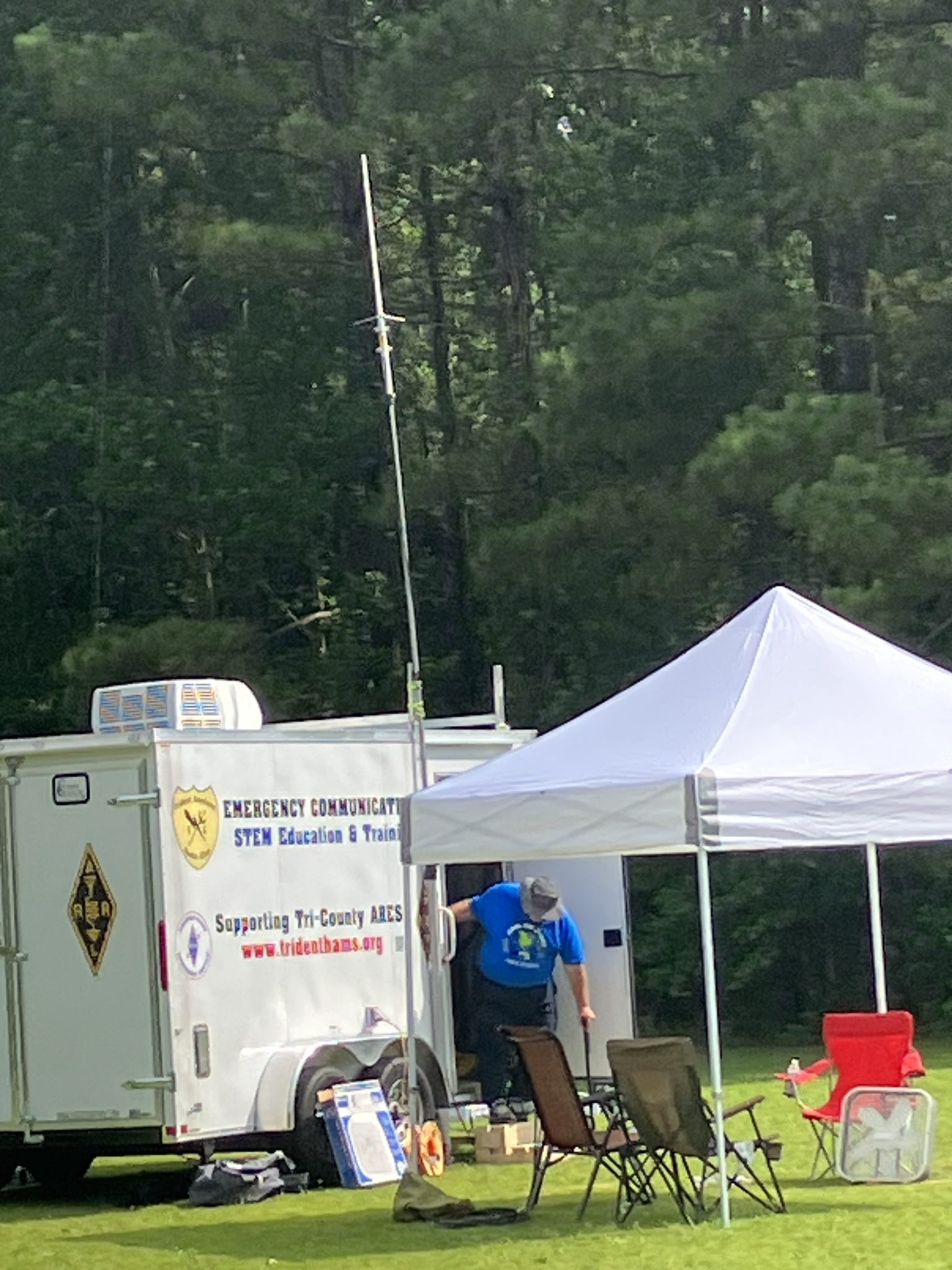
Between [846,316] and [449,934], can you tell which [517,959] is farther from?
[846,316]

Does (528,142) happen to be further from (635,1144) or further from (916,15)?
(635,1144)

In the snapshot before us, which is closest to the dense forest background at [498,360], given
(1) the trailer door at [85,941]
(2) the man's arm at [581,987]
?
(2) the man's arm at [581,987]

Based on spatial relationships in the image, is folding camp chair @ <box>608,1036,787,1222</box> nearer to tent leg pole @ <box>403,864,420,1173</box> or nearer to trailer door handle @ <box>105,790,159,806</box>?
tent leg pole @ <box>403,864,420,1173</box>

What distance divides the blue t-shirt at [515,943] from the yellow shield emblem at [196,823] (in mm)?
2023

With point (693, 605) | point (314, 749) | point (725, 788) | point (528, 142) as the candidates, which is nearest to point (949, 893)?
point (693, 605)

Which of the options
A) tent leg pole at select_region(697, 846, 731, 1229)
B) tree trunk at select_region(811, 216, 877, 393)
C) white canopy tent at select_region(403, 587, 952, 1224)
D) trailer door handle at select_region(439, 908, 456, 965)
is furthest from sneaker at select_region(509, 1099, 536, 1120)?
tree trunk at select_region(811, 216, 877, 393)

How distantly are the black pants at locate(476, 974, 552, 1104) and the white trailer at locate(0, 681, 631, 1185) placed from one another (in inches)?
32.7

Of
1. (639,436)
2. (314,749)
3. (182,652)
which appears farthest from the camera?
(182,652)

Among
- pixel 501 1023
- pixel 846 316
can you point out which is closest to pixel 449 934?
pixel 501 1023

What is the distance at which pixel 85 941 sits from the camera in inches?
422

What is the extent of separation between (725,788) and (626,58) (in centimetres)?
1572

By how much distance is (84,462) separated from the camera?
25406 mm

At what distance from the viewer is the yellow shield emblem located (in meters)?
10.6

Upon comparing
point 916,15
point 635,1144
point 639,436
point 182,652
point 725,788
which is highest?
point 916,15
